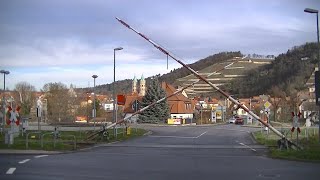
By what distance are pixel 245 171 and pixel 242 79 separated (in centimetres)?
17293

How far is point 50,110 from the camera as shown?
85.8 m

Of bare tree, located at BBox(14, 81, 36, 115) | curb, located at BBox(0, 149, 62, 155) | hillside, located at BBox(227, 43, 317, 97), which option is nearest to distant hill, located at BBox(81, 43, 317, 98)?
hillside, located at BBox(227, 43, 317, 97)

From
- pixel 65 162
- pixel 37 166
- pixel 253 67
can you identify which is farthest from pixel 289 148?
pixel 253 67

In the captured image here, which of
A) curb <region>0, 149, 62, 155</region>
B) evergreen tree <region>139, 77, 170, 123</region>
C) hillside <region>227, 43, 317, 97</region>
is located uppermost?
hillside <region>227, 43, 317, 97</region>

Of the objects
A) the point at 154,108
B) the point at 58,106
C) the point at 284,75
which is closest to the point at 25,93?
the point at 58,106

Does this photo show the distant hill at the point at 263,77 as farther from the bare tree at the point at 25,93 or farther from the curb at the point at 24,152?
the curb at the point at 24,152

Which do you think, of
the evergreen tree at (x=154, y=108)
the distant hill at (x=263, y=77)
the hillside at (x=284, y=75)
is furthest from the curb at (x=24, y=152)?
the hillside at (x=284, y=75)

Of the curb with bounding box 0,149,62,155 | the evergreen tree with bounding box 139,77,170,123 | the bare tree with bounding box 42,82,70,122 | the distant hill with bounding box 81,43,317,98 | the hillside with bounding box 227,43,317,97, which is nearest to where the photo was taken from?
the curb with bounding box 0,149,62,155

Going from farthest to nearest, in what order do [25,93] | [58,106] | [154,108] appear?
[25,93] → [58,106] → [154,108]

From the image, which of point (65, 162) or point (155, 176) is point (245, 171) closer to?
point (155, 176)

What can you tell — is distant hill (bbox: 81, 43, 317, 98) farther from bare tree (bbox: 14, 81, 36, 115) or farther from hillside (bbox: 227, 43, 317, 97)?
bare tree (bbox: 14, 81, 36, 115)

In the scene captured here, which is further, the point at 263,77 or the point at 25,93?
the point at 263,77

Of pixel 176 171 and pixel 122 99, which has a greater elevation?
pixel 122 99

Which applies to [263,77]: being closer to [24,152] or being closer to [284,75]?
[284,75]
